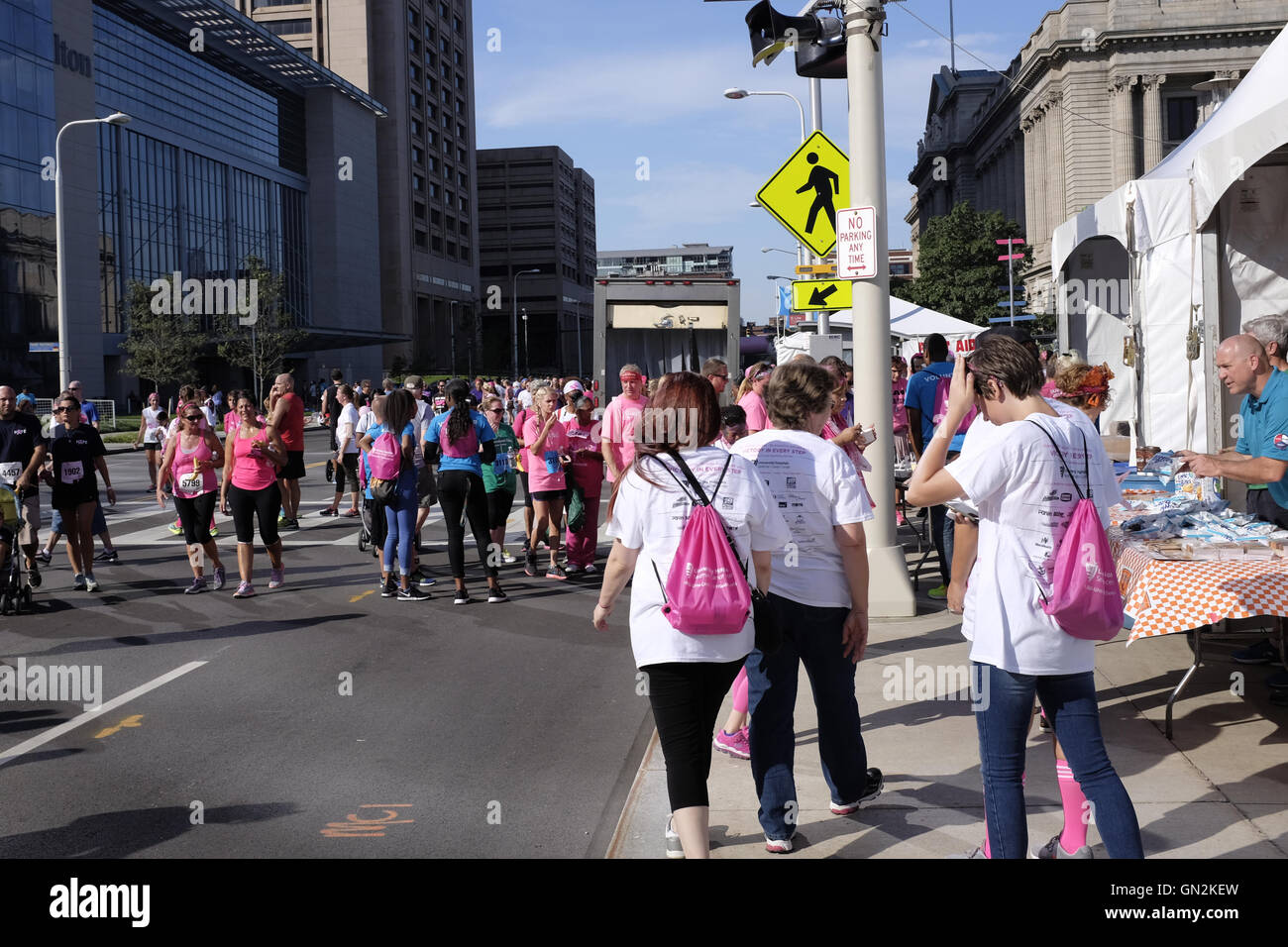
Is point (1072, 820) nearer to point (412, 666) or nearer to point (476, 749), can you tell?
point (476, 749)

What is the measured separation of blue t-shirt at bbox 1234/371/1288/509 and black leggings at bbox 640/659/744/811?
139 inches

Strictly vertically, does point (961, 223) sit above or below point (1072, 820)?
above

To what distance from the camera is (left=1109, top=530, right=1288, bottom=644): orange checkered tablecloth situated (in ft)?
15.9

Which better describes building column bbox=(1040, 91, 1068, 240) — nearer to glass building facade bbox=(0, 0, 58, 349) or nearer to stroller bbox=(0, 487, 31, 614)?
glass building facade bbox=(0, 0, 58, 349)

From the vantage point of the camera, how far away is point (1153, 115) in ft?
219

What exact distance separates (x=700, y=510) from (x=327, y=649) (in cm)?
555

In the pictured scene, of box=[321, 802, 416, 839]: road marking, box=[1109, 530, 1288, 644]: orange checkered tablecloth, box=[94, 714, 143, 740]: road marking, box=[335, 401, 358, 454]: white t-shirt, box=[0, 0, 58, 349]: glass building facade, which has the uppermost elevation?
box=[0, 0, 58, 349]: glass building facade

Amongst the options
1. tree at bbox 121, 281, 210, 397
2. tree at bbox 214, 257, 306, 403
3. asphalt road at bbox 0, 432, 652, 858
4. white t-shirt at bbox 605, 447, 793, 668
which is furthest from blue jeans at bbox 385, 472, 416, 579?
tree at bbox 214, 257, 306, 403

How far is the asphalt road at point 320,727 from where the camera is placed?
4957 mm

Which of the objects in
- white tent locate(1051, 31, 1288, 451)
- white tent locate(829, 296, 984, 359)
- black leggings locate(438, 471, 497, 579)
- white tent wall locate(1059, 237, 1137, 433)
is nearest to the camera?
white tent locate(1051, 31, 1288, 451)

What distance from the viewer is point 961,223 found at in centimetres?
6000

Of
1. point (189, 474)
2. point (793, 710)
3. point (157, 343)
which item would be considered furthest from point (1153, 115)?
point (793, 710)
